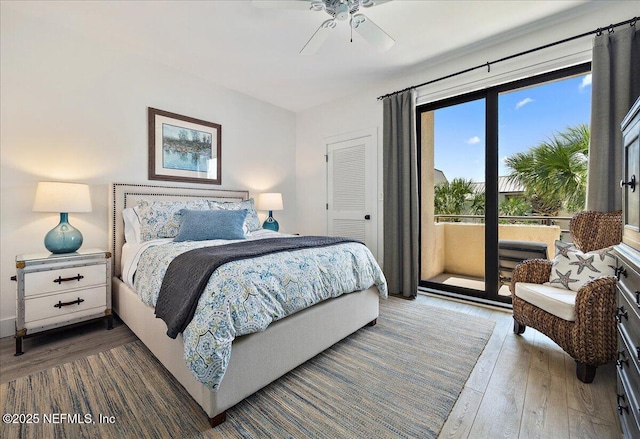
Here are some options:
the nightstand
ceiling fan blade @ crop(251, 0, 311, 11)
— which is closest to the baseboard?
the nightstand

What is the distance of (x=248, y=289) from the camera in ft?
4.82

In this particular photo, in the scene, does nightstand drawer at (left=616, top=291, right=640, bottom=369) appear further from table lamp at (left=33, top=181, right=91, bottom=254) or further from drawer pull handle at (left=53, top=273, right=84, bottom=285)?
table lamp at (left=33, top=181, right=91, bottom=254)

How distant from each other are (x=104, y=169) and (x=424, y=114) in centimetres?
377

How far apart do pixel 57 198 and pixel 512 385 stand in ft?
11.7

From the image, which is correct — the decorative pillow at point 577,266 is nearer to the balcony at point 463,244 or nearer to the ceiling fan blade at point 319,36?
the balcony at point 463,244

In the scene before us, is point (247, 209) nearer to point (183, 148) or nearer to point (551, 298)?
point (183, 148)

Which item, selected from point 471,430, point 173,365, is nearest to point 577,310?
point 471,430

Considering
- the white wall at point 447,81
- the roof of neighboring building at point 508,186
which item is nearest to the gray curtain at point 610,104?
the white wall at point 447,81

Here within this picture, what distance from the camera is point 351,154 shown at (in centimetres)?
407

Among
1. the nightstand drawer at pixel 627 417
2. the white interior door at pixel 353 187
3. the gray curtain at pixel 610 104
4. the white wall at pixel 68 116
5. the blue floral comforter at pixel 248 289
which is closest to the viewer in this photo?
the nightstand drawer at pixel 627 417

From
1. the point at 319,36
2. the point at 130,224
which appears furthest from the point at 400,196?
the point at 130,224

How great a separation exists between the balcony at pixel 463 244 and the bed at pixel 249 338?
61.5 inches

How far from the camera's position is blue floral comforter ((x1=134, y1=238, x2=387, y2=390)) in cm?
131

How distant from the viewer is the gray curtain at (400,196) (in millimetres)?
3344
